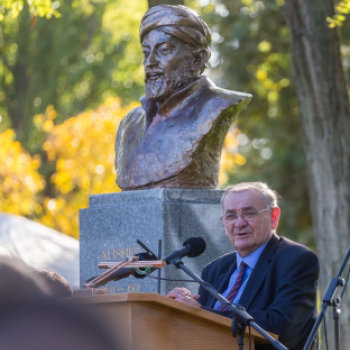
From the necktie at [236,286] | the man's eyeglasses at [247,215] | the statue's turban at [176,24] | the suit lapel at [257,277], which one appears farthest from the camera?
the statue's turban at [176,24]

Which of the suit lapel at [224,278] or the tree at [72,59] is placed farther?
the tree at [72,59]

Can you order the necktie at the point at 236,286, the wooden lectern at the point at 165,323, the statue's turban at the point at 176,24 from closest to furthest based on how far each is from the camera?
the wooden lectern at the point at 165,323 < the necktie at the point at 236,286 < the statue's turban at the point at 176,24

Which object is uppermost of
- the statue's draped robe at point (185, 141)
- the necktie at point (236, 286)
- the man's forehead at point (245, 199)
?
the statue's draped robe at point (185, 141)

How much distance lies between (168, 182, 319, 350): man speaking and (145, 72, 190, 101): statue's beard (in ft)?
5.92

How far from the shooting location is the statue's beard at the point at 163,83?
21.7ft

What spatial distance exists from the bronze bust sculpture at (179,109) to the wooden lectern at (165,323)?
261 cm

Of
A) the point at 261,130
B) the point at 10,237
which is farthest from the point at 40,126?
the point at 10,237

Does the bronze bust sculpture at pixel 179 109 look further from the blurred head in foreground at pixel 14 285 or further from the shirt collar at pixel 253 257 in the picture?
the blurred head in foreground at pixel 14 285

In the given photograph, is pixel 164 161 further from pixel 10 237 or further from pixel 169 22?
pixel 10 237

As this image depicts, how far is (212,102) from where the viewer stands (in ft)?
21.4

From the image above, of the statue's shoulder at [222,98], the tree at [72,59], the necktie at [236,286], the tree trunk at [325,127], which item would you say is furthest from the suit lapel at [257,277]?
the tree at [72,59]

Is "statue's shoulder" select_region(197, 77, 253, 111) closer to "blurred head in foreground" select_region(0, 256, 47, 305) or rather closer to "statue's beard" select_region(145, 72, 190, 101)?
"statue's beard" select_region(145, 72, 190, 101)

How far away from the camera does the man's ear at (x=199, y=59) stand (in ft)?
22.0

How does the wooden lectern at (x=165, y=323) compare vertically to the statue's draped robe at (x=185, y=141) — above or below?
below
